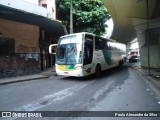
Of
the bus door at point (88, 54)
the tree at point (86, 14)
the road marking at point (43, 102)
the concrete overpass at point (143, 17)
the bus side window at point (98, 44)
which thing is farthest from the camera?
the tree at point (86, 14)

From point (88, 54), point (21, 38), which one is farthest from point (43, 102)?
point (21, 38)

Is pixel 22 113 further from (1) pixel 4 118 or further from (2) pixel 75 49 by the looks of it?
(2) pixel 75 49

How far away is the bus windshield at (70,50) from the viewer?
12172 mm

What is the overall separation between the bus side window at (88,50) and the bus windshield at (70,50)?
45 cm

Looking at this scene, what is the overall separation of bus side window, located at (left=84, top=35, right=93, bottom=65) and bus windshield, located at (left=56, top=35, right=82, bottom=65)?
0.45 m

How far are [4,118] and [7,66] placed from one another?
9353mm

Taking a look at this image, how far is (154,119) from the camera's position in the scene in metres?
5.19

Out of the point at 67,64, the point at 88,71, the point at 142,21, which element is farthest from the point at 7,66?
the point at 142,21

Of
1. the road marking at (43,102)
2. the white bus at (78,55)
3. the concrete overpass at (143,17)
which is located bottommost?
the road marking at (43,102)

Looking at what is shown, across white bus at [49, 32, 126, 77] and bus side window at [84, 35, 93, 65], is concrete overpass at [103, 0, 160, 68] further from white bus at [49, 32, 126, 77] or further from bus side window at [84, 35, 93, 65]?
white bus at [49, 32, 126, 77]

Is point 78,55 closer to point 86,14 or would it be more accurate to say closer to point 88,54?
point 88,54

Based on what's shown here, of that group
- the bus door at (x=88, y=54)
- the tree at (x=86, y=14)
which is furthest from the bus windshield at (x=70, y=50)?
the tree at (x=86, y=14)

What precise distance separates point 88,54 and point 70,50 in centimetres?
121

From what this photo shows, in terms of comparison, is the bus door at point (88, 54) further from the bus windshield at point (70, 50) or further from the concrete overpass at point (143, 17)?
the concrete overpass at point (143, 17)
